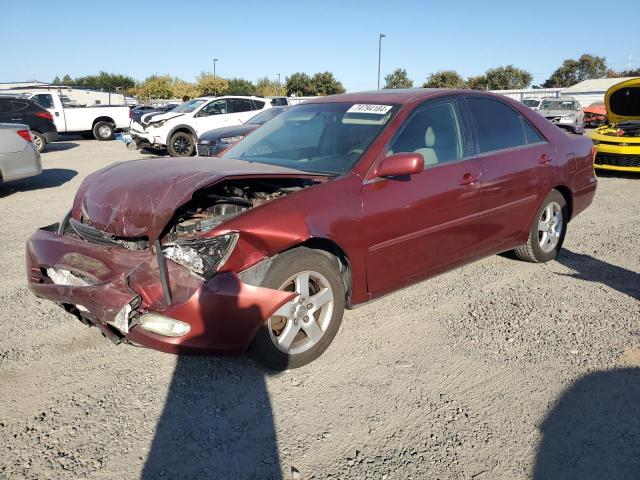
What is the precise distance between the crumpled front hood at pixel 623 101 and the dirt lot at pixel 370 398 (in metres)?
8.08

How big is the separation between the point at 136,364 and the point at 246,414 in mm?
919

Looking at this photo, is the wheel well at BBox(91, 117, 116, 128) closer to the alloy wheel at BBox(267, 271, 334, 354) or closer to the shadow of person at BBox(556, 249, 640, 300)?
the shadow of person at BBox(556, 249, 640, 300)

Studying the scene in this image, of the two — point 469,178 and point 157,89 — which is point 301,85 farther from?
point 469,178

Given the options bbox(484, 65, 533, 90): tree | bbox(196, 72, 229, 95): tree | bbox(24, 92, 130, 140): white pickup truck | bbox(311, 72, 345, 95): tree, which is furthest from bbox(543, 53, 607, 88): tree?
bbox(24, 92, 130, 140): white pickup truck

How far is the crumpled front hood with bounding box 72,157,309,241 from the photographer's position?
2822 mm

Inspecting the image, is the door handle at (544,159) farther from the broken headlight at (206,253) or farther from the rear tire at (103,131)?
the rear tire at (103,131)

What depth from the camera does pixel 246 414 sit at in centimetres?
274

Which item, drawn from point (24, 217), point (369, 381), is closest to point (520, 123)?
point (369, 381)

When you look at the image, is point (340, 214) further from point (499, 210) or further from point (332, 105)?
point (499, 210)

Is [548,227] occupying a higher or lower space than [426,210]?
lower

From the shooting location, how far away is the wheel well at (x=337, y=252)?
10.3 ft

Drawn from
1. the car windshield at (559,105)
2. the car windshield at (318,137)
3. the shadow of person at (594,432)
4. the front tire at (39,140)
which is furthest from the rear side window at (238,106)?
the car windshield at (559,105)

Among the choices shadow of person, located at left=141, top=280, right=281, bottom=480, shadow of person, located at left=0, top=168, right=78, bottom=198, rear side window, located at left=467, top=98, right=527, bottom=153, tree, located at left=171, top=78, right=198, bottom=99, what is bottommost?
shadow of person, located at left=141, top=280, right=281, bottom=480

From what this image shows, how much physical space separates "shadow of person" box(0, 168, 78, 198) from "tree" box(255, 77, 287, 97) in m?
50.4
